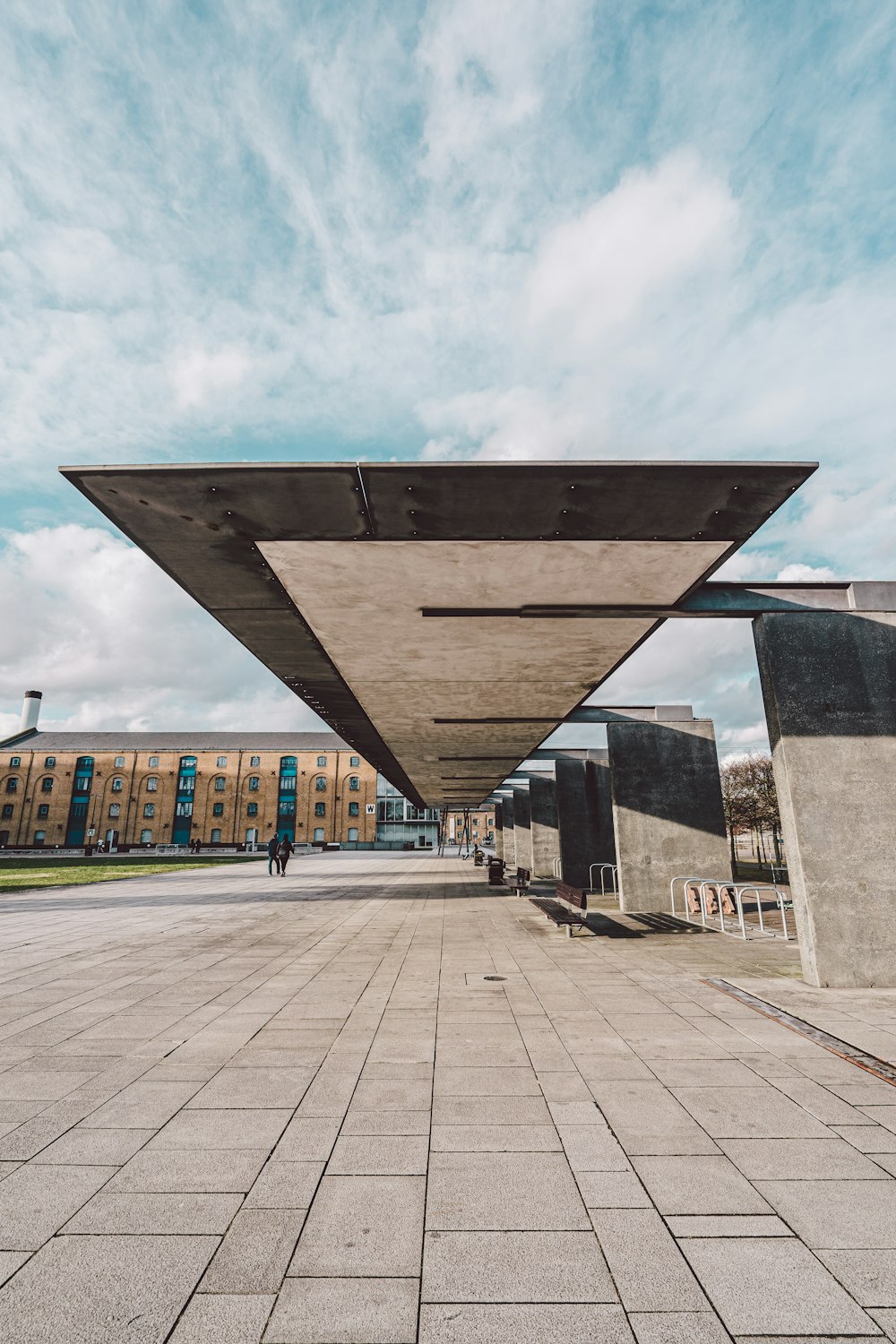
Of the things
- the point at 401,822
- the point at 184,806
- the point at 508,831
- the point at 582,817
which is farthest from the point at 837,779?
the point at 401,822

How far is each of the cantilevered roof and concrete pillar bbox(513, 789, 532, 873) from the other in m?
17.7

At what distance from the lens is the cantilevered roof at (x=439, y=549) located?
565 centimetres

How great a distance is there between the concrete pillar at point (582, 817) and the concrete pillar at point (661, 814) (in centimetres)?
652

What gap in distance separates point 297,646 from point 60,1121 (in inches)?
302

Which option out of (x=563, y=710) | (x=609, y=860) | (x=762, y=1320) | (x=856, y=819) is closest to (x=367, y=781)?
(x=609, y=860)

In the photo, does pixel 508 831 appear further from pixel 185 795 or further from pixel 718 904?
pixel 185 795

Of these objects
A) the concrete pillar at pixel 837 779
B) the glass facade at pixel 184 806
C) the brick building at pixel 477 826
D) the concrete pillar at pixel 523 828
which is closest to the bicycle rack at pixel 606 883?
the concrete pillar at pixel 523 828

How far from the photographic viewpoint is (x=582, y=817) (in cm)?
2120

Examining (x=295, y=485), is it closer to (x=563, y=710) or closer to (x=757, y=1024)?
(x=757, y=1024)

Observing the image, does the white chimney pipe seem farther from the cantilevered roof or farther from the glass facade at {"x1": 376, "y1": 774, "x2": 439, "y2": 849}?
the cantilevered roof

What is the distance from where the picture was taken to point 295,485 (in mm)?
5809

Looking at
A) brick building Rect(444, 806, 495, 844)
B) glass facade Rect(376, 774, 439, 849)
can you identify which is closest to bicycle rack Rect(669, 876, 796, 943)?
glass facade Rect(376, 774, 439, 849)

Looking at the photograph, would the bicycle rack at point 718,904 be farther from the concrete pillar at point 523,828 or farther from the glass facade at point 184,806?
the glass facade at point 184,806

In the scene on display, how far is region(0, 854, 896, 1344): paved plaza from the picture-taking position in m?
2.26
